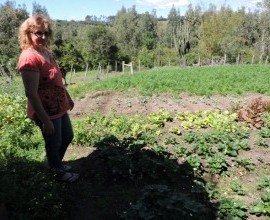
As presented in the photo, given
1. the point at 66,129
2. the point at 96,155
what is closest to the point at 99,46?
the point at 96,155

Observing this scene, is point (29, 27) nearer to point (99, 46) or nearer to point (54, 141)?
point (54, 141)

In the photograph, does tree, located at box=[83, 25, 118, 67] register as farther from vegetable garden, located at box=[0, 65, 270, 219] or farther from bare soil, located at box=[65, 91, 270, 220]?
vegetable garden, located at box=[0, 65, 270, 219]

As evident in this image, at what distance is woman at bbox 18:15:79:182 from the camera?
372 centimetres

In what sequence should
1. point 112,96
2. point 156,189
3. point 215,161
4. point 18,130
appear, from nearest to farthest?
point 156,189 → point 215,161 → point 18,130 → point 112,96

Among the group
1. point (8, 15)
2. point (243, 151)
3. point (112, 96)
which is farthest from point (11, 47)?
point (243, 151)

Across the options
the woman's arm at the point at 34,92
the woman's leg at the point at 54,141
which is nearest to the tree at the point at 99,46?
the woman's leg at the point at 54,141

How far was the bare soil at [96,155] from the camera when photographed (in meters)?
4.32

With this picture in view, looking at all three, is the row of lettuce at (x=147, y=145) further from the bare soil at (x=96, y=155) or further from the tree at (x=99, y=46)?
the tree at (x=99, y=46)

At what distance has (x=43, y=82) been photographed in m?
4.01

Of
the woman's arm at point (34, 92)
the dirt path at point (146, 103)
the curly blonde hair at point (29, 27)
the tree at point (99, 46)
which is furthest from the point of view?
the tree at point (99, 46)

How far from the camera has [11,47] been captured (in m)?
26.8

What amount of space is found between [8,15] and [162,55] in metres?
25.8

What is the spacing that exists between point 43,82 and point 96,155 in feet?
6.55

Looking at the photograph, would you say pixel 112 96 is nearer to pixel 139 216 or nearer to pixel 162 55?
pixel 139 216
